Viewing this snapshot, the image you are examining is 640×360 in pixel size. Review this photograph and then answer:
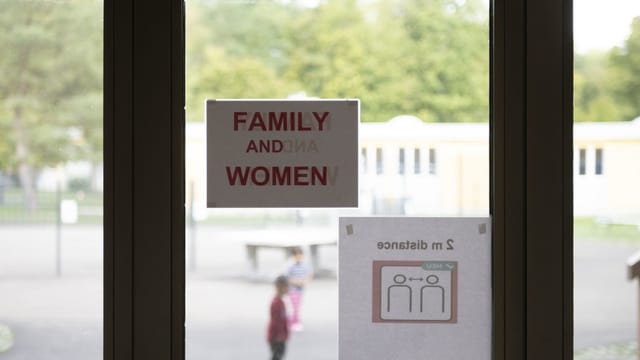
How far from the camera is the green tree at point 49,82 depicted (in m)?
2.36

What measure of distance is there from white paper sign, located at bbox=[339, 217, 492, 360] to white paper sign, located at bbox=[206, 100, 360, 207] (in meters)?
0.14

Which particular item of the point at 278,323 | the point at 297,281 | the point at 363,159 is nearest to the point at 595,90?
the point at 363,159

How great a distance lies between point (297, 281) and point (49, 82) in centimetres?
95

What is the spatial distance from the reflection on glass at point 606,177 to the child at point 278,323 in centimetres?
85

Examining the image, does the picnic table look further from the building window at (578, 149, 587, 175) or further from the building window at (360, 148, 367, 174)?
the building window at (578, 149, 587, 175)

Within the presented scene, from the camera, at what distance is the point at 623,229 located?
2.31 m

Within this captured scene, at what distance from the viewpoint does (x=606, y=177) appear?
2.31 meters

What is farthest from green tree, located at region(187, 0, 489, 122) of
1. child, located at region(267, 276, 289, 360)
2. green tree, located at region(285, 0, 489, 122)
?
child, located at region(267, 276, 289, 360)

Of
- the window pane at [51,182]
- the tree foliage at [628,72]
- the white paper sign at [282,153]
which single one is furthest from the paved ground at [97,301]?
the tree foliage at [628,72]

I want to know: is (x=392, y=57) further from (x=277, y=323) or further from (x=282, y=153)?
(x=277, y=323)

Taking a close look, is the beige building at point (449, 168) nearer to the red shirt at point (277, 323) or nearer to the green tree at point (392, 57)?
the green tree at point (392, 57)

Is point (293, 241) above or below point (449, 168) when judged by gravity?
below

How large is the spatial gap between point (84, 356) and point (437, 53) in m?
1.38

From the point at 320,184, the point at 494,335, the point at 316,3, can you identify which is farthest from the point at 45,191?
the point at 494,335
